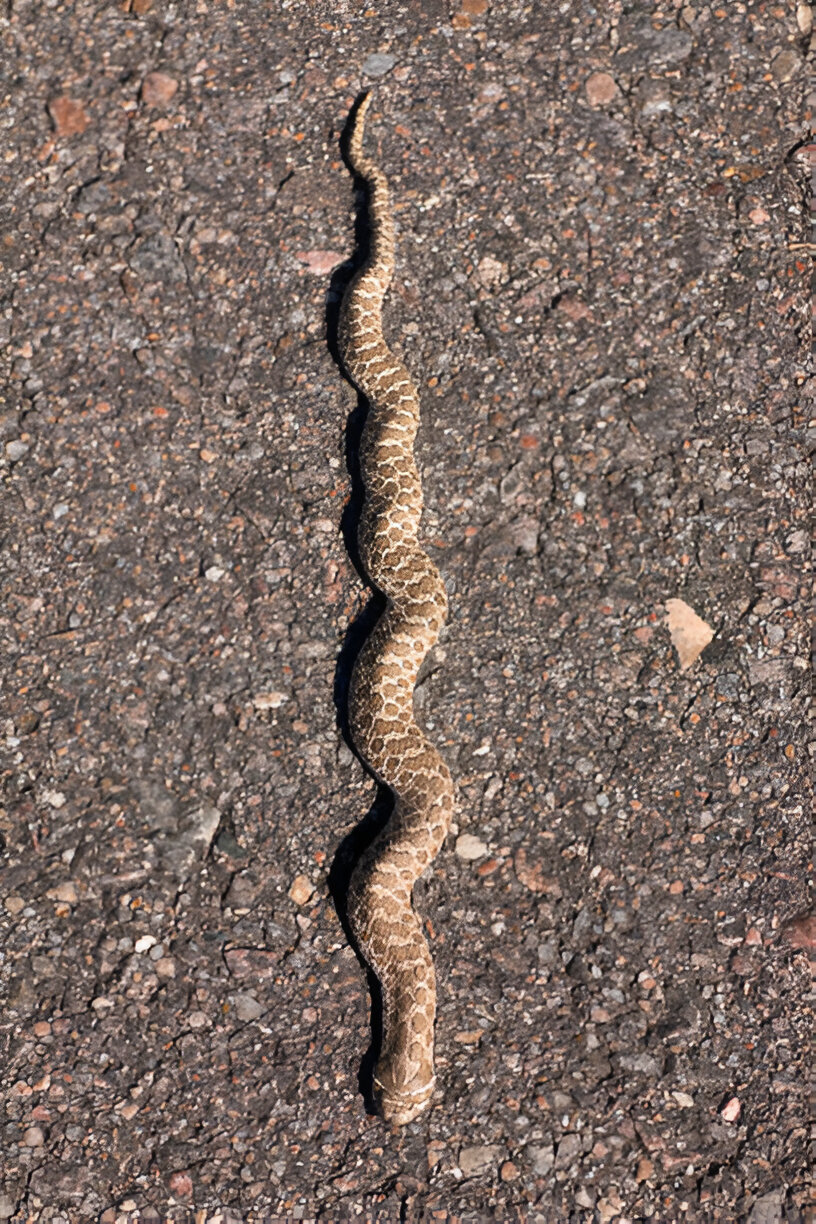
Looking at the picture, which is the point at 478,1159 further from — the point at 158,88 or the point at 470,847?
the point at 158,88

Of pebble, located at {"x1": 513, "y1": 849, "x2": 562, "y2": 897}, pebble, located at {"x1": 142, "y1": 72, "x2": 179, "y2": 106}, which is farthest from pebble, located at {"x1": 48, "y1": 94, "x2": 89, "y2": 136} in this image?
pebble, located at {"x1": 513, "y1": 849, "x2": 562, "y2": 897}

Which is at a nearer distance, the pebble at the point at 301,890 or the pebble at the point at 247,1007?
the pebble at the point at 247,1007

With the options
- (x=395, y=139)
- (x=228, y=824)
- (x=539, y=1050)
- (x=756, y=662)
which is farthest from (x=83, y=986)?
(x=395, y=139)

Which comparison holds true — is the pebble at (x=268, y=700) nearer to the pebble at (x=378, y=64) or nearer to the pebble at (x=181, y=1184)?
the pebble at (x=181, y=1184)

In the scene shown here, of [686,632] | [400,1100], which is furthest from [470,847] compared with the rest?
[686,632]

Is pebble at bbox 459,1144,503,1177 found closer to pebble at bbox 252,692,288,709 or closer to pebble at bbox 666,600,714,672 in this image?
pebble at bbox 252,692,288,709

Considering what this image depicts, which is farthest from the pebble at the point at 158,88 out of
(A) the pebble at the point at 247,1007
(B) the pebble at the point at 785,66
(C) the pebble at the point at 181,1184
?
(C) the pebble at the point at 181,1184

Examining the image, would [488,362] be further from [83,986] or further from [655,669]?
[83,986]
